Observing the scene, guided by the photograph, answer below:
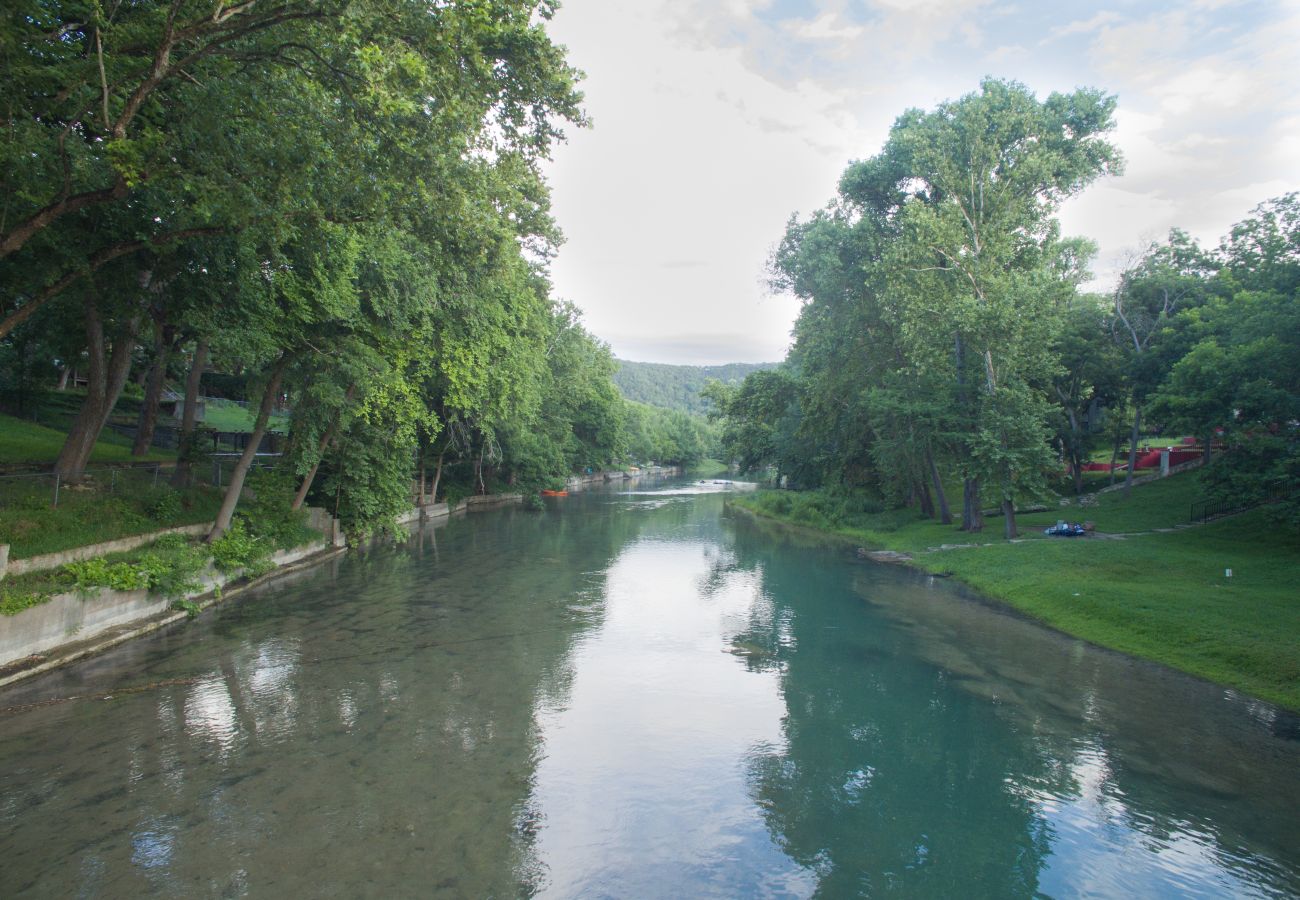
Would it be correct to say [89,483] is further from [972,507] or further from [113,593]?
[972,507]

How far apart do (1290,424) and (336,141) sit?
27.1 meters

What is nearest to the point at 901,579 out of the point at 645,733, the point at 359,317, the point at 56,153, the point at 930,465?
the point at 930,465

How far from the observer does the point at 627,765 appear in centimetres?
1073

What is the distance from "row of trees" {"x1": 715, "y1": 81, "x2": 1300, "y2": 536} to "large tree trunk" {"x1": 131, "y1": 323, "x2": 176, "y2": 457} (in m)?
26.3

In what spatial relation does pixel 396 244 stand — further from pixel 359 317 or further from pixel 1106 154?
pixel 1106 154

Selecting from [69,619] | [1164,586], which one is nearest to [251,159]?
[69,619]

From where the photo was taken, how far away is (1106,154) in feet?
100.0

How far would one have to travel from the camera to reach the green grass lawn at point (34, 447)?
21641 mm

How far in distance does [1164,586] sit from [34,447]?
116 ft

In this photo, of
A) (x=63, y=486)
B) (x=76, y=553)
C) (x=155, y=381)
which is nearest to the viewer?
(x=76, y=553)

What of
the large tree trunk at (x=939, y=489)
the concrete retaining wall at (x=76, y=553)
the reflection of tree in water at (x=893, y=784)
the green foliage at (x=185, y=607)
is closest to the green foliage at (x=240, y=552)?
the concrete retaining wall at (x=76, y=553)

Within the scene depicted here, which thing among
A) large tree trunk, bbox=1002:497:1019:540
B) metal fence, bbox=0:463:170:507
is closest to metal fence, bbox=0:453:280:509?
metal fence, bbox=0:463:170:507

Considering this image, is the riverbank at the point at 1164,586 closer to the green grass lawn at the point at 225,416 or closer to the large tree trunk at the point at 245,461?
the large tree trunk at the point at 245,461

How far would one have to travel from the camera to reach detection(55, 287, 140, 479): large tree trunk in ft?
56.6
